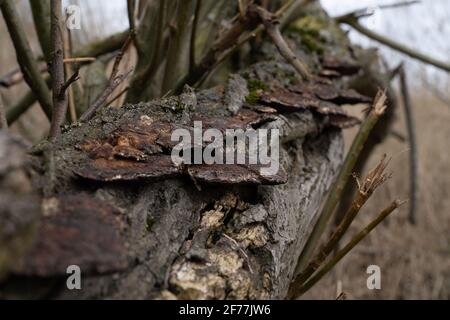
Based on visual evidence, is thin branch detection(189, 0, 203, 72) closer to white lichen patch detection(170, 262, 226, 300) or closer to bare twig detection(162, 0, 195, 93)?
bare twig detection(162, 0, 195, 93)

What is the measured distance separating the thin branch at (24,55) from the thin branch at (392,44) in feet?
4.55

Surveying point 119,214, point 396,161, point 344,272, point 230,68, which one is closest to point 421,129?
point 396,161

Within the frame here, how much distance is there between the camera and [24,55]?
4.04 feet

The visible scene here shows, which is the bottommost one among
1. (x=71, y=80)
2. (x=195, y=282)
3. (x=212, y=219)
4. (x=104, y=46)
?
(x=195, y=282)

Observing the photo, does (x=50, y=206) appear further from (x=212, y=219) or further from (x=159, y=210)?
(x=212, y=219)

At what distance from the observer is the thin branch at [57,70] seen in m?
0.98

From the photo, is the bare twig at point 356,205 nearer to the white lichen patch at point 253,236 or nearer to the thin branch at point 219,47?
the white lichen patch at point 253,236

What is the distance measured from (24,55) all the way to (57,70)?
286 millimetres

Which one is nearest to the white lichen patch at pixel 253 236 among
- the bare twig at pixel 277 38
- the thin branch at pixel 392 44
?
the bare twig at pixel 277 38

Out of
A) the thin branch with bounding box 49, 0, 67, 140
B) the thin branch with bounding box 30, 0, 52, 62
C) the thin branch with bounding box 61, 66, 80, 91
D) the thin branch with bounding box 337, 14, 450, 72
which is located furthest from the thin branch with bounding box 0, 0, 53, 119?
the thin branch with bounding box 337, 14, 450, 72

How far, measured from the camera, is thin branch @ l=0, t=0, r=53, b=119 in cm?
115

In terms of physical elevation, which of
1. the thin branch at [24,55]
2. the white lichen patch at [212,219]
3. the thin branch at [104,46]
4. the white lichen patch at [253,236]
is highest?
the thin branch at [104,46]

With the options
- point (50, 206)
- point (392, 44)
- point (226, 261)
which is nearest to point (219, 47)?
point (226, 261)

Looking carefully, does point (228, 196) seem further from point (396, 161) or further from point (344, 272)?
point (396, 161)
